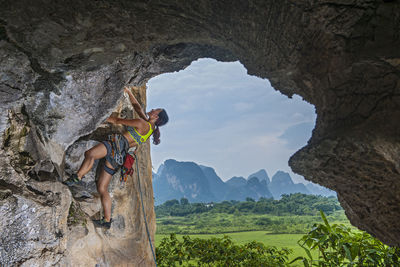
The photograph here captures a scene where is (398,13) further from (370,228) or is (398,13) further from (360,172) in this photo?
(370,228)

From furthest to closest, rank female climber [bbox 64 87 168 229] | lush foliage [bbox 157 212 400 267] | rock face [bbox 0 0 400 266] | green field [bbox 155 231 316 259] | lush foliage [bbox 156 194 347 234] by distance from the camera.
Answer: lush foliage [bbox 156 194 347 234] < green field [bbox 155 231 316 259] < lush foliage [bbox 157 212 400 267] < female climber [bbox 64 87 168 229] < rock face [bbox 0 0 400 266]

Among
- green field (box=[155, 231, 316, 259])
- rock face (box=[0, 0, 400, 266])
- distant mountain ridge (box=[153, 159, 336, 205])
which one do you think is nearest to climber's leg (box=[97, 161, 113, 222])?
rock face (box=[0, 0, 400, 266])

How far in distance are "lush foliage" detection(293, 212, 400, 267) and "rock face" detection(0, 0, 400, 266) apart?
1755mm

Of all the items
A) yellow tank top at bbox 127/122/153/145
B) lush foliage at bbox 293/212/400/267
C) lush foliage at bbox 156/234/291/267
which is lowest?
lush foliage at bbox 156/234/291/267

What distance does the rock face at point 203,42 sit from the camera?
203cm

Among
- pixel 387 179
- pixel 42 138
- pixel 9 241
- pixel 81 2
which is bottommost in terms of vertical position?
pixel 9 241

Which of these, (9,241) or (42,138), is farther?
(42,138)

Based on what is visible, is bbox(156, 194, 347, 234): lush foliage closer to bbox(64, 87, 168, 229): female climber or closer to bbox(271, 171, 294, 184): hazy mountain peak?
bbox(64, 87, 168, 229): female climber

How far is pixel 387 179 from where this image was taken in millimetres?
2133

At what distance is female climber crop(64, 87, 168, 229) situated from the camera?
4.05 meters

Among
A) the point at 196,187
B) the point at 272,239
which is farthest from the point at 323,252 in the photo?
the point at 196,187

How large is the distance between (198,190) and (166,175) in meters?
23.1

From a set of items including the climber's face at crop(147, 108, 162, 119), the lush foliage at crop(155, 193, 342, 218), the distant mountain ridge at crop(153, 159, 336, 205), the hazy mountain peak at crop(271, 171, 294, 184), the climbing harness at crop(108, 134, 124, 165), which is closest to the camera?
the climbing harness at crop(108, 134, 124, 165)

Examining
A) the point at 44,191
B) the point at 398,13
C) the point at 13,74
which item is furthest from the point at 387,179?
the point at 13,74
